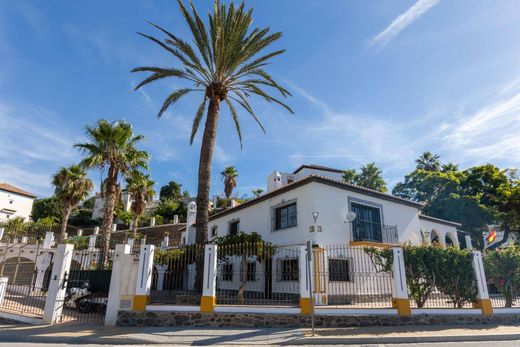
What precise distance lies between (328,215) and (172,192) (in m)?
49.5

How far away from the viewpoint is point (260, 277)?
15758mm

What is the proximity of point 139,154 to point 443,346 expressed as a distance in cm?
1631

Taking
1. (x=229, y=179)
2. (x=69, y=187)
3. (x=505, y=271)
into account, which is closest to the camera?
(x=505, y=271)

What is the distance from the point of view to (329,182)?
51.9ft

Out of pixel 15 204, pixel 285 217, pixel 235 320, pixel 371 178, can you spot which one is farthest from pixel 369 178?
pixel 15 204

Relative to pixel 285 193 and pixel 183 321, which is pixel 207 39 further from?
pixel 183 321

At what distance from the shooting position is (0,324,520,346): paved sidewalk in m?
8.22

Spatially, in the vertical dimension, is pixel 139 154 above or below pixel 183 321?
above

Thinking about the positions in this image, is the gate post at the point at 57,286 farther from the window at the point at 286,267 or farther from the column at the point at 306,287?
the window at the point at 286,267

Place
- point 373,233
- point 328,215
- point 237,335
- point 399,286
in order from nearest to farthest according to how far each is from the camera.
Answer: point 237,335, point 399,286, point 328,215, point 373,233

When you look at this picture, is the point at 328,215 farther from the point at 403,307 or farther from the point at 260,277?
the point at 403,307

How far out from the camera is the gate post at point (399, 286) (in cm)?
1004

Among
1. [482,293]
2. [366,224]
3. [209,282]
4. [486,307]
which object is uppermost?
[366,224]

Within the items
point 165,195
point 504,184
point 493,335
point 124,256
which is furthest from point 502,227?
point 165,195
